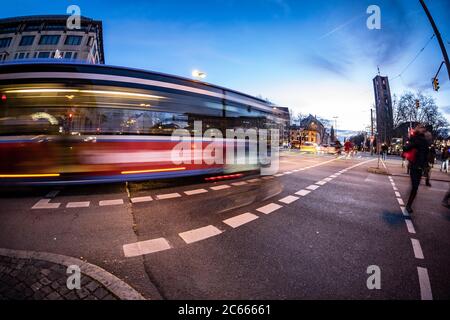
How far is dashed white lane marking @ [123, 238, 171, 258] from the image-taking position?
119 inches

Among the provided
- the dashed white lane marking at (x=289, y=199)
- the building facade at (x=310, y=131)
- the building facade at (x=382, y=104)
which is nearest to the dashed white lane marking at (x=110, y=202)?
the dashed white lane marking at (x=289, y=199)

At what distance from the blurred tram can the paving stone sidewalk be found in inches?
148

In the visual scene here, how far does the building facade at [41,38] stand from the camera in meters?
44.8

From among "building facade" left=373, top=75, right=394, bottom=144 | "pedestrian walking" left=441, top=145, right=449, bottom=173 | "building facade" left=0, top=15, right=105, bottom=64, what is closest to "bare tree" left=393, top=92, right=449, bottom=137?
"building facade" left=373, top=75, right=394, bottom=144

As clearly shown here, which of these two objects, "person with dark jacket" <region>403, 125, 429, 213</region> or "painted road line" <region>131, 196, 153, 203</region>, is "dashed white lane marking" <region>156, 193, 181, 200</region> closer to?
"painted road line" <region>131, 196, 153, 203</region>

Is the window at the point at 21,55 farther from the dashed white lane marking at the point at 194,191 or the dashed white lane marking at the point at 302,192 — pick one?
the dashed white lane marking at the point at 302,192

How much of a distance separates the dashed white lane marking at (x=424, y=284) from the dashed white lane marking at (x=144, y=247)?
3259 mm

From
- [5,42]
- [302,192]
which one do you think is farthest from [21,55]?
[302,192]

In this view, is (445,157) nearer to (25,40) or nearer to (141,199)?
(141,199)

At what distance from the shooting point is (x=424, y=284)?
101 inches

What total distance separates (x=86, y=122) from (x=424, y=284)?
760cm

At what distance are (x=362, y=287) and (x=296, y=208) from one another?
10.1 feet
